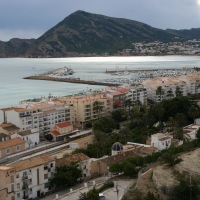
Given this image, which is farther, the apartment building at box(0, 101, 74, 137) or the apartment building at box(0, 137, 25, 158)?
the apartment building at box(0, 101, 74, 137)

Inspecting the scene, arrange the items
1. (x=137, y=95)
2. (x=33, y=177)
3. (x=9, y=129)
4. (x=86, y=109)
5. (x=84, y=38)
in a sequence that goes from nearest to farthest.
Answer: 1. (x=33, y=177)
2. (x=9, y=129)
3. (x=86, y=109)
4. (x=137, y=95)
5. (x=84, y=38)

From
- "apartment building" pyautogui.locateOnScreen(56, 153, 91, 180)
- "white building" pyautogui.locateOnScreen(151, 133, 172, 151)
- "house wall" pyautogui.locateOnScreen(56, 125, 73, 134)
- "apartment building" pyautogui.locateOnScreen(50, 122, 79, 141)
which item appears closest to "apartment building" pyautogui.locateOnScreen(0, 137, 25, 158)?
"apartment building" pyautogui.locateOnScreen(50, 122, 79, 141)

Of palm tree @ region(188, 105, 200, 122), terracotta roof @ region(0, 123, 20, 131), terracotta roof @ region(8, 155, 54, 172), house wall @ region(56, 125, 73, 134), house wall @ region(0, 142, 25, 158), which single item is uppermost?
palm tree @ region(188, 105, 200, 122)

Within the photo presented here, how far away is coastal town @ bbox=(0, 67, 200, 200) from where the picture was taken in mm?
17766

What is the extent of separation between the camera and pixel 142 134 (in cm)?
2588

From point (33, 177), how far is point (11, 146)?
7.11 metres

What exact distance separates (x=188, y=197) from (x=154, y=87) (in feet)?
112

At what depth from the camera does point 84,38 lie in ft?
573

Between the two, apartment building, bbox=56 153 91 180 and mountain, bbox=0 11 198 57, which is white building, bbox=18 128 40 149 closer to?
apartment building, bbox=56 153 91 180

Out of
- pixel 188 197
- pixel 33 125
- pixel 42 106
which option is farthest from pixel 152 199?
pixel 42 106

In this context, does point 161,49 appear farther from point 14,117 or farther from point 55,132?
point 55,132

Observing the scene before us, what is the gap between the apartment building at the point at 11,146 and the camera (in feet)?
79.8

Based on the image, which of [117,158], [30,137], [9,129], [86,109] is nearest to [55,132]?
[30,137]

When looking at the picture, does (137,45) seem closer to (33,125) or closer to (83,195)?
(33,125)
